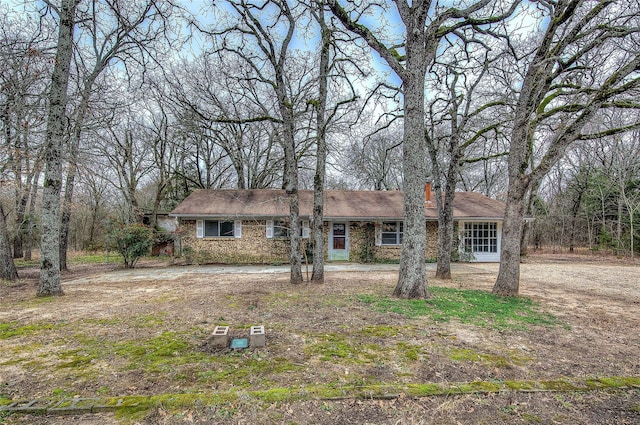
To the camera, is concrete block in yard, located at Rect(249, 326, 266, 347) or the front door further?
the front door

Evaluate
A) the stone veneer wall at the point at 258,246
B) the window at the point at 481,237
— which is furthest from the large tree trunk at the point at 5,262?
the window at the point at 481,237

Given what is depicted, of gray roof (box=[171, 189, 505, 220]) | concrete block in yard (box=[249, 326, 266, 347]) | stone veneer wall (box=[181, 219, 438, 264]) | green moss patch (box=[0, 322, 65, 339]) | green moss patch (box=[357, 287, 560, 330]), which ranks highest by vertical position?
gray roof (box=[171, 189, 505, 220])

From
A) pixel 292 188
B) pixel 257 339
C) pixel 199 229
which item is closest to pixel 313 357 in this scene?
pixel 257 339

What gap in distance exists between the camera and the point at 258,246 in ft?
49.6

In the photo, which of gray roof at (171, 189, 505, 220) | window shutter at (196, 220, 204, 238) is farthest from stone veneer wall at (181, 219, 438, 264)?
gray roof at (171, 189, 505, 220)

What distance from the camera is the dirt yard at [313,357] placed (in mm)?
2574

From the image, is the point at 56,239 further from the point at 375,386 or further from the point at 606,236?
the point at 606,236

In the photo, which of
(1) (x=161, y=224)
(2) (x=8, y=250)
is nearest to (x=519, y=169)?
(2) (x=8, y=250)

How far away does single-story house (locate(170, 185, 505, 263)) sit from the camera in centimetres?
1491

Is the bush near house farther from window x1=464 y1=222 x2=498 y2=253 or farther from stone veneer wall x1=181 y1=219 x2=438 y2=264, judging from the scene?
window x1=464 y1=222 x2=498 y2=253

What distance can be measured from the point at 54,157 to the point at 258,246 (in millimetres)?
9079

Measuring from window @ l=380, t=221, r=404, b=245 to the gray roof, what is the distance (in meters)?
0.63

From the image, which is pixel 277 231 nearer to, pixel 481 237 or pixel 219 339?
pixel 481 237

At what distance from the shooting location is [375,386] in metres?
2.89
